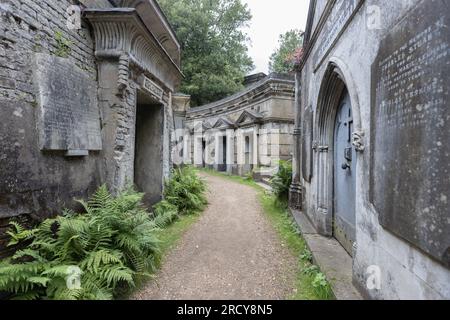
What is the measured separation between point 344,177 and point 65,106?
4.34 m

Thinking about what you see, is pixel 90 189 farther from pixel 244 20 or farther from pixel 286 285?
pixel 244 20

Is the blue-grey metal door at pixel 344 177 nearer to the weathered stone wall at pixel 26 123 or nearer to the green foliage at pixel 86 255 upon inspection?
the green foliage at pixel 86 255

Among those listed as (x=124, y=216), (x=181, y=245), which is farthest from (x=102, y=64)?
(x=181, y=245)

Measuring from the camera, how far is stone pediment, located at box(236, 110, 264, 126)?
12.8 meters

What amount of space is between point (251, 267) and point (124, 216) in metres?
1.98

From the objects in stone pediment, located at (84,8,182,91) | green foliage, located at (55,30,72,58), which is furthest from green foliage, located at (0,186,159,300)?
stone pediment, located at (84,8,182,91)

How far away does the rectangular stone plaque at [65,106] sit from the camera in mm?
3451

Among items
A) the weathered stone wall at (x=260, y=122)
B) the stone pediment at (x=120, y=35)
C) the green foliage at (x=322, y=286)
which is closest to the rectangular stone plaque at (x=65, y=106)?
the stone pediment at (x=120, y=35)

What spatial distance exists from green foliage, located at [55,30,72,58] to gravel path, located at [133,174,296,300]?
349 cm

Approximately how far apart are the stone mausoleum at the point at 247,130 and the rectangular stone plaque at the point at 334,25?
4796 mm

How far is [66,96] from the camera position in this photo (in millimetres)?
3910

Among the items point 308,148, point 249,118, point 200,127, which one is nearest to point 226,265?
point 308,148

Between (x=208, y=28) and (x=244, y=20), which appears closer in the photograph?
(x=208, y=28)
